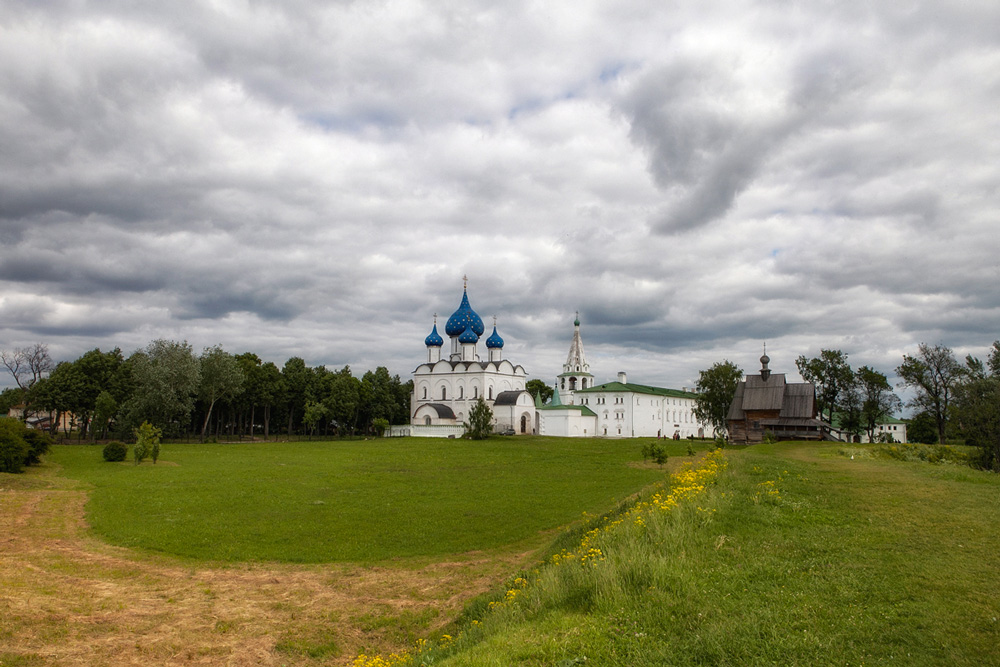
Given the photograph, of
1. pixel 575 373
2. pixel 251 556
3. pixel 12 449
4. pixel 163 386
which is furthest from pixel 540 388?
pixel 251 556

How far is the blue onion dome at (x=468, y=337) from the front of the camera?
66875 mm

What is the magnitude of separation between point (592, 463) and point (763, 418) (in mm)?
11036

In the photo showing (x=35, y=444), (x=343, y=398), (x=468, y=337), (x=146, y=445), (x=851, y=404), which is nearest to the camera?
(x=35, y=444)

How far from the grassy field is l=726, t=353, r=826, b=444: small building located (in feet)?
58.4

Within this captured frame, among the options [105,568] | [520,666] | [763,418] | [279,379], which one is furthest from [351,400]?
[520,666]

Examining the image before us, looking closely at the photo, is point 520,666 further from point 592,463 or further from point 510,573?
point 592,463

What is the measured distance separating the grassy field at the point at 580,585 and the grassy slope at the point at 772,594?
0.02 metres

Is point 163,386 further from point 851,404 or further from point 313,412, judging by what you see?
point 851,404

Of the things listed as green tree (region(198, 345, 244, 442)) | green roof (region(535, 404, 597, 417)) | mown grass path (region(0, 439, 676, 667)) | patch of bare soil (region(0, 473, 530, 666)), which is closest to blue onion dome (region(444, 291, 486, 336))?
green roof (region(535, 404, 597, 417))

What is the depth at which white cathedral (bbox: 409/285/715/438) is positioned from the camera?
2408 inches

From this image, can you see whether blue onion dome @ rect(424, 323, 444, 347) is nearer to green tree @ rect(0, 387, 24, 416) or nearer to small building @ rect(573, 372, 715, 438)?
small building @ rect(573, 372, 715, 438)

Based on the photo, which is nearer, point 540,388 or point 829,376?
point 829,376

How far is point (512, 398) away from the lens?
60844mm

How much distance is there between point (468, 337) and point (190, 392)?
28.3 m
